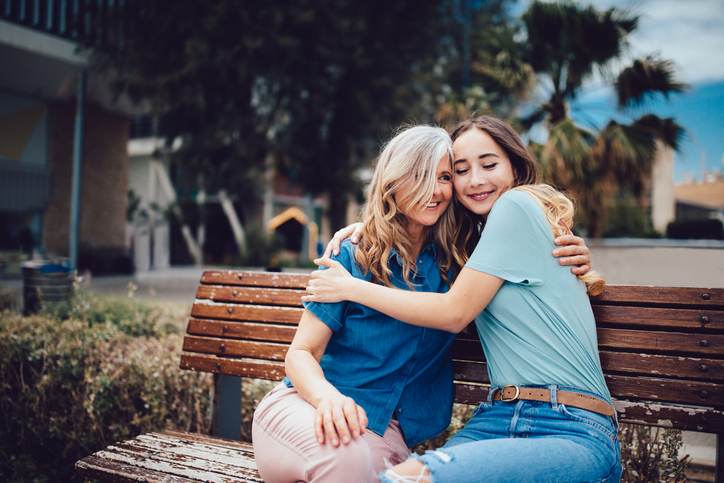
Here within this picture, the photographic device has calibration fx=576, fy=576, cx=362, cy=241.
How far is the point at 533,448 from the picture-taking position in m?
1.62

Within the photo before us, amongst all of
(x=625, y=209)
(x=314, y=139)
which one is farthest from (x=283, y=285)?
(x=625, y=209)

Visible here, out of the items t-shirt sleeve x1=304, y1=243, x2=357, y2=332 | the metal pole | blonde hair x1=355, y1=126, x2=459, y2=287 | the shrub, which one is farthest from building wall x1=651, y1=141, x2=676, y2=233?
t-shirt sleeve x1=304, y1=243, x2=357, y2=332

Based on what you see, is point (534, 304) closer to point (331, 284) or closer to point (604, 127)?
point (331, 284)

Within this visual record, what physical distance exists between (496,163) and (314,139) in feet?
41.4

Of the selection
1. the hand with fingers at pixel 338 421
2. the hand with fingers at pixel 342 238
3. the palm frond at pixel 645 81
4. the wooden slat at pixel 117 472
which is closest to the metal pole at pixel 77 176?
the palm frond at pixel 645 81

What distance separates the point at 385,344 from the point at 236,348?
1124 millimetres

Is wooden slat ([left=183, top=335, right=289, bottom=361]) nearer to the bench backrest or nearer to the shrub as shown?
the bench backrest

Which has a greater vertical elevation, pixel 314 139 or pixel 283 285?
Answer: pixel 314 139

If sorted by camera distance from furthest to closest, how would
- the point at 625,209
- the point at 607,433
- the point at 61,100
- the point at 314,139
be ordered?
1. the point at 625,209
2. the point at 61,100
3. the point at 314,139
4. the point at 607,433

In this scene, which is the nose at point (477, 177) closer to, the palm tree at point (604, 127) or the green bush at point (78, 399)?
the green bush at point (78, 399)

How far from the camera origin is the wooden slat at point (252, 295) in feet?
9.11

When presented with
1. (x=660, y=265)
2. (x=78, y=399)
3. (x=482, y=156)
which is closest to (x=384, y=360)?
(x=482, y=156)

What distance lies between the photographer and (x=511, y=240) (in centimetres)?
185

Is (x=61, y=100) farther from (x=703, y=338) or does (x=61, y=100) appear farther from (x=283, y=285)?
(x=703, y=338)
